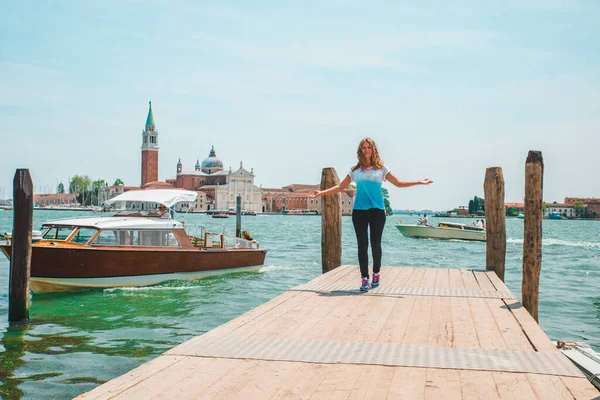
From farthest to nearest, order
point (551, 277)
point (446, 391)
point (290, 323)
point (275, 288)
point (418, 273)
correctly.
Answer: point (551, 277)
point (275, 288)
point (418, 273)
point (290, 323)
point (446, 391)

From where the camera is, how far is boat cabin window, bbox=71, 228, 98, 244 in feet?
47.7

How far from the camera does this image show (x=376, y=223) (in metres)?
6.90

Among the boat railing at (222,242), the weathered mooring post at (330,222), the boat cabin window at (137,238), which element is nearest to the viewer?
the weathered mooring post at (330,222)

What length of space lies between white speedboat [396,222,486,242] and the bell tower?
125372 millimetres

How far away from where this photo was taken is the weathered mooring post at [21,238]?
1003 cm

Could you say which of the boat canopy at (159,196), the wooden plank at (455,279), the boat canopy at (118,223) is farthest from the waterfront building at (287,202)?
the wooden plank at (455,279)

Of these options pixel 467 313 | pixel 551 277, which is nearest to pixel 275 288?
pixel 551 277

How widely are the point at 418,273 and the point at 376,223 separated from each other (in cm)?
240

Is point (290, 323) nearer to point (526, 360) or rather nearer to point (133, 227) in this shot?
point (526, 360)

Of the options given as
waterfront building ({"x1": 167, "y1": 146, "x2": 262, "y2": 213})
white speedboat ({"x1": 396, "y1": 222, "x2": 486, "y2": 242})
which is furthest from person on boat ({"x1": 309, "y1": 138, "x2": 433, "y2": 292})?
waterfront building ({"x1": 167, "y1": 146, "x2": 262, "y2": 213})

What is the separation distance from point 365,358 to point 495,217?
6.07 m

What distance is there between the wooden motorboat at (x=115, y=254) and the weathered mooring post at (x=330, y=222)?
6777mm

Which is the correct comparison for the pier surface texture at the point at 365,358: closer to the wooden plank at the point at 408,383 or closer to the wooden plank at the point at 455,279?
the wooden plank at the point at 408,383

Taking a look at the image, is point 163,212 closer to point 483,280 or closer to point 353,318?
point 483,280
